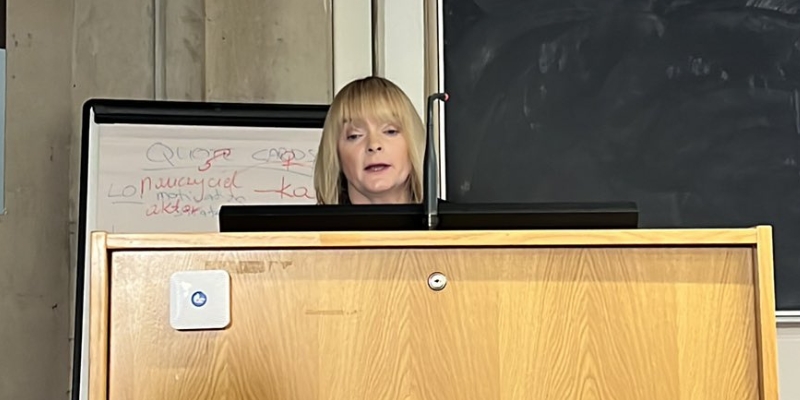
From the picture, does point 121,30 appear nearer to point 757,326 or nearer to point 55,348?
point 55,348

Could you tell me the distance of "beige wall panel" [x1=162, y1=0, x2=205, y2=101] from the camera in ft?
7.52

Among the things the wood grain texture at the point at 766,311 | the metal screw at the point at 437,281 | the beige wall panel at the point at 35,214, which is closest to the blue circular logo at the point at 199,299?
the metal screw at the point at 437,281

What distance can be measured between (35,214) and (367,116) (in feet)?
2.89

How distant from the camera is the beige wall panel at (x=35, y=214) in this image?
2.11 m

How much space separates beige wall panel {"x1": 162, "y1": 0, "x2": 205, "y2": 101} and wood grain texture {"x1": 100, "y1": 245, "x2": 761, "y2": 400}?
136cm

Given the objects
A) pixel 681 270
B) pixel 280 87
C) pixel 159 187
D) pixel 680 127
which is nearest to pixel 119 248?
pixel 681 270

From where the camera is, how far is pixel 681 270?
1.03m

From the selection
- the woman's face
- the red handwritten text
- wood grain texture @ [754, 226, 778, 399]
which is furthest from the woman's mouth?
wood grain texture @ [754, 226, 778, 399]

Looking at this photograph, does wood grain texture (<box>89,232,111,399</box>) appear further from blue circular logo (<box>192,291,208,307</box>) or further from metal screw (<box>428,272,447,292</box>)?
metal screw (<box>428,272,447,292</box>)

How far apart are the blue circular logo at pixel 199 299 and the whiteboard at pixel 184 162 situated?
115 cm

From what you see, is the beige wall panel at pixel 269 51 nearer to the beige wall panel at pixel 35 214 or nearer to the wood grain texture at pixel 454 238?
the beige wall panel at pixel 35 214

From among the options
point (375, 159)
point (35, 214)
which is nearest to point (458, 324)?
point (375, 159)

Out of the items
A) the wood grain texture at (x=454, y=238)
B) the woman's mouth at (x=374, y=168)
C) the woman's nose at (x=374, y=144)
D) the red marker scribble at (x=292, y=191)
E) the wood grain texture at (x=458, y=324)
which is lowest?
the wood grain texture at (x=458, y=324)

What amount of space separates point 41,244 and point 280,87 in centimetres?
66
